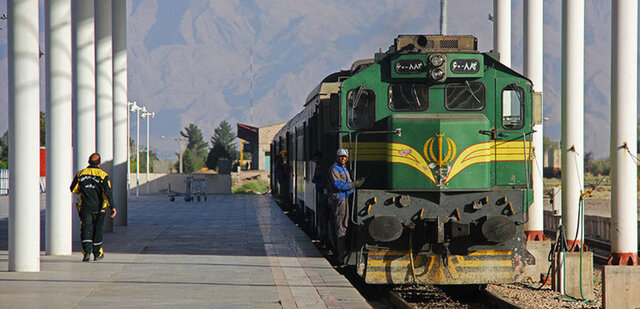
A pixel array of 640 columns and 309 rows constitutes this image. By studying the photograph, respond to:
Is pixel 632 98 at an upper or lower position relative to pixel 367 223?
upper

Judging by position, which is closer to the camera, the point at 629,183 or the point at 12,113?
the point at 12,113

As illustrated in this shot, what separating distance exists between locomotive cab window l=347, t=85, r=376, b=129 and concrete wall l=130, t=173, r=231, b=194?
41480mm

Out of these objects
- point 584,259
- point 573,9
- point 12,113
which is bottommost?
point 584,259

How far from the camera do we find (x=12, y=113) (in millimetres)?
12500

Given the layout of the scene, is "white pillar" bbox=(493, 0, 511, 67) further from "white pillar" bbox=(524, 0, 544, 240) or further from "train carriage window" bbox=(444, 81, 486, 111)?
"train carriage window" bbox=(444, 81, 486, 111)

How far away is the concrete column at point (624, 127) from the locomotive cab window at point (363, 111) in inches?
233

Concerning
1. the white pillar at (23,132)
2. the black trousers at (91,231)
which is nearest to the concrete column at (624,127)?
the black trousers at (91,231)

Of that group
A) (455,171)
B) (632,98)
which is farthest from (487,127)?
(632,98)

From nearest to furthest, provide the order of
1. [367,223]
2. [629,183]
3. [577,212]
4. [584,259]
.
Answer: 1. [367,223]
2. [584,259]
3. [629,183]
4. [577,212]

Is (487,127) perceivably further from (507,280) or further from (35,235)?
(35,235)

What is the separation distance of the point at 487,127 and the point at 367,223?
7.20ft

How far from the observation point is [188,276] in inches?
492

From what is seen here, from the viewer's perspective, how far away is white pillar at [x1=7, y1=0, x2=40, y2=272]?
12406 millimetres

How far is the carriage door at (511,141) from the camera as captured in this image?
12.8 meters
